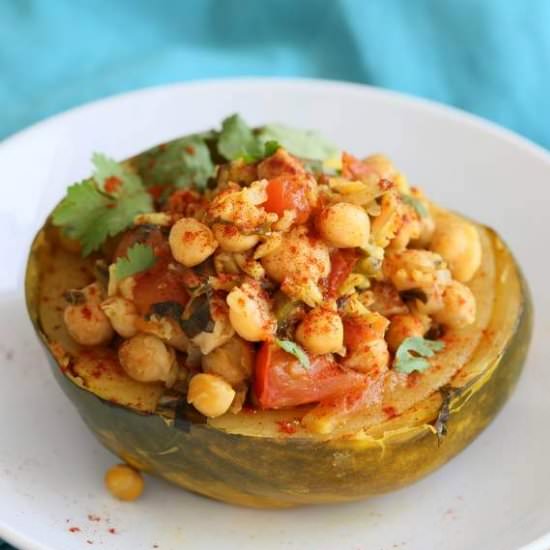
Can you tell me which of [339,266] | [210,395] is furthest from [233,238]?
[210,395]

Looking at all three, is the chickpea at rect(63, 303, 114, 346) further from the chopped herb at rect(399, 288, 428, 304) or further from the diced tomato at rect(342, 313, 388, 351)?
the chopped herb at rect(399, 288, 428, 304)

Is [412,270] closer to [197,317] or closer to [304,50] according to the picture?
[197,317]

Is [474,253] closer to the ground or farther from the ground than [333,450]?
farther from the ground

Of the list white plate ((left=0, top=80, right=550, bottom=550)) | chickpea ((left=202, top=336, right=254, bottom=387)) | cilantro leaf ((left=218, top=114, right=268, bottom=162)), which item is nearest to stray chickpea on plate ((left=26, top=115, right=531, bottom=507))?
chickpea ((left=202, top=336, right=254, bottom=387))

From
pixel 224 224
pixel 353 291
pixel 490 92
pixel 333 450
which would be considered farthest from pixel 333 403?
pixel 490 92

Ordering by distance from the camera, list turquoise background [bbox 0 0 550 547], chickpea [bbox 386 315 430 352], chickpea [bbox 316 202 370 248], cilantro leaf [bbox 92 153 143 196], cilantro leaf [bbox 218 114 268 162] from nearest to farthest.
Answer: chickpea [bbox 316 202 370 248] → chickpea [bbox 386 315 430 352] → cilantro leaf [bbox 92 153 143 196] → cilantro leaf [bbox 218 114 268 162] → turquoise background [bbox 0 0 550 547]

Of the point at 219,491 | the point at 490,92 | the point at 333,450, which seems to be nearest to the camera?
the point at 333,450

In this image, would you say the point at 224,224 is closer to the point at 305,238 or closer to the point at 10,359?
the point at 305,238
